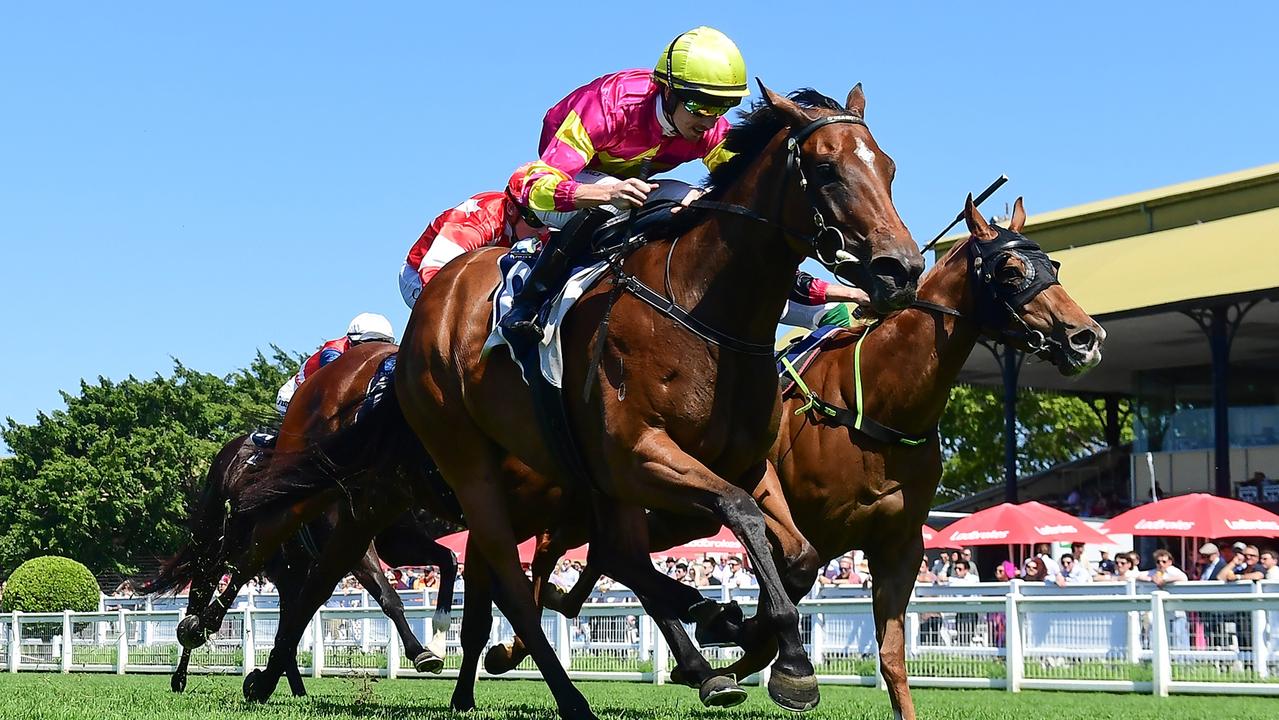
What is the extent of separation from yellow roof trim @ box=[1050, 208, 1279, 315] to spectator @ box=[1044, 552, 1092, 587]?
10.5m

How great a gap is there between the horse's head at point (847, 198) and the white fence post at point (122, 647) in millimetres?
15261

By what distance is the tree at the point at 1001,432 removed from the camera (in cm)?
4741

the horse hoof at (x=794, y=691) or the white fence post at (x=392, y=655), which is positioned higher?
the horse hoof at (x=794, y=691)

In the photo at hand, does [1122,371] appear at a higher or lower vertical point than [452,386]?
higher

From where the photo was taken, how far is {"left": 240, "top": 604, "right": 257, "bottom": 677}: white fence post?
16.2 metres

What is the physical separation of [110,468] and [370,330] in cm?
4058

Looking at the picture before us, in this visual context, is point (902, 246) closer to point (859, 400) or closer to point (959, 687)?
point (859, 400)

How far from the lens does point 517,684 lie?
45.1 ft

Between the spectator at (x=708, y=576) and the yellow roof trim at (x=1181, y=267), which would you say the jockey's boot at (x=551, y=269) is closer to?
the spectator at (x=708, y=576)

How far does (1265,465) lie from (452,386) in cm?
2876

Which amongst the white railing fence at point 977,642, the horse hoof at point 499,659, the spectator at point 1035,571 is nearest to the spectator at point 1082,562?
the spectator at point 1035,571

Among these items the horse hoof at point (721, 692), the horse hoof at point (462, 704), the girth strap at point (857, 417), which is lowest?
the horse hoof at point (462, 704)

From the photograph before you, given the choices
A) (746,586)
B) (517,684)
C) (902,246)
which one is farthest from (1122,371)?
(902,246)

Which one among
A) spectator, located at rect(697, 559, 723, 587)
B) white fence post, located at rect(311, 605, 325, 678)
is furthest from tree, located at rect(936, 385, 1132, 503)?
white fence post, located at rect(311, 605, 325, 678)
